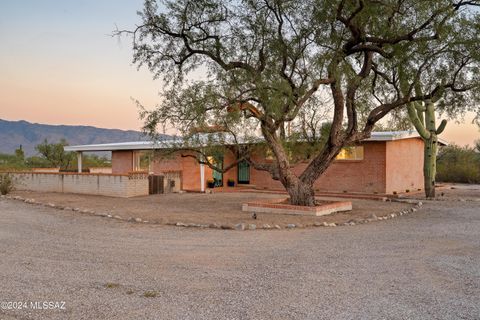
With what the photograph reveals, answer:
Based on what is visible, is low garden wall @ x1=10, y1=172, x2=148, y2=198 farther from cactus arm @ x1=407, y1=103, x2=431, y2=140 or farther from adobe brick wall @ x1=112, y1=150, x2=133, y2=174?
cactus arm @ x1=407, y1=103, x2=431, y2=140

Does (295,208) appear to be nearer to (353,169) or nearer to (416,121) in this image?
(416,121)

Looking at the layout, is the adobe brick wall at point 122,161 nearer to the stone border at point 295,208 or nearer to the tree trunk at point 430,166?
the stone border at point 295,208

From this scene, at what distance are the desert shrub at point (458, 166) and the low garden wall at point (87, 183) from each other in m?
21.3

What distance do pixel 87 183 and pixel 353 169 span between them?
466 inches

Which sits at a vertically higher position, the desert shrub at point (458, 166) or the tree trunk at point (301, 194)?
the desert shrub at point (458, 166)

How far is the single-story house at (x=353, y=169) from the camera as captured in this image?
2033 centimetres

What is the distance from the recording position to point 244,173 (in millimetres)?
25109

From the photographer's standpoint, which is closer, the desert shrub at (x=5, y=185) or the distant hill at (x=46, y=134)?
the desert shrub at (x=5, y=185)

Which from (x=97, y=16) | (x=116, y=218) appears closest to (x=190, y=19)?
(x=97, y=16)

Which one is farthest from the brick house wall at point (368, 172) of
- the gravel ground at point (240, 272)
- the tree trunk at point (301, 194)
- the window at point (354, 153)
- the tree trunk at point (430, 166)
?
the gravel ground at point (240, 272)

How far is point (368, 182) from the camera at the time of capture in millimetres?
20594

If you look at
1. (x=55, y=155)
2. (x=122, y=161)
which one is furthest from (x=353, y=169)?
(x=55, y=155)

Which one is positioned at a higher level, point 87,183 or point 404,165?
point 404,165

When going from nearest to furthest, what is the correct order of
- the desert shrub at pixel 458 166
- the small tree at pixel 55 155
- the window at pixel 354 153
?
the window at pixel 354 153
the desert shrub at pixel 458 166
the small tree at pixel 55 155
